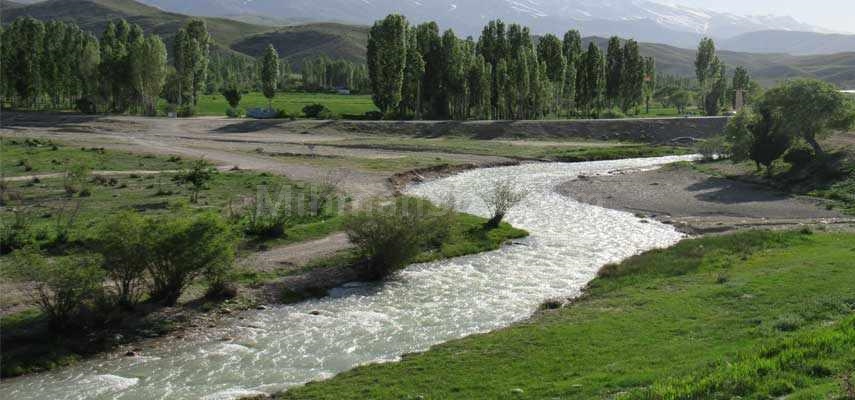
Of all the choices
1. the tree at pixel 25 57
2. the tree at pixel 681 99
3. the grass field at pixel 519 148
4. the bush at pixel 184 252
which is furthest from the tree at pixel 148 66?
the tree at pixel 681 99

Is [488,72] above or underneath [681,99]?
above

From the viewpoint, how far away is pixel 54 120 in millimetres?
95438

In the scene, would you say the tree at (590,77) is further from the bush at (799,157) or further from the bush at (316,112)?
the bush at (799,157)

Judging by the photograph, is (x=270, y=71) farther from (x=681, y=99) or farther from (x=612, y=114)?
(x=681, y=99)

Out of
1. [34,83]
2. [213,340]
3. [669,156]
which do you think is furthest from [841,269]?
[34,83]

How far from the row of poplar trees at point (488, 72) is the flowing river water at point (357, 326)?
231ft

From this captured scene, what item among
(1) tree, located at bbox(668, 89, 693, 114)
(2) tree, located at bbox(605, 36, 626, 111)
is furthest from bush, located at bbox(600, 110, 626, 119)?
(1) tree, located at bbox(668, 89, 693, 114)

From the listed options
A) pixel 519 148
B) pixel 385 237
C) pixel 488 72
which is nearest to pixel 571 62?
pixel 488 72

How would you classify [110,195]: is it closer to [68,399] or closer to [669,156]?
[68,399]

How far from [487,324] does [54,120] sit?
293 feet

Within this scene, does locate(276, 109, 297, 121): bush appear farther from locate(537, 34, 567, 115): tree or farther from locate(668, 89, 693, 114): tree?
locate(668, 89, 693, 114): tree

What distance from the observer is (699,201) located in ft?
173

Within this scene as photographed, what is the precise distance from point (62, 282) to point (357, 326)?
9337mm

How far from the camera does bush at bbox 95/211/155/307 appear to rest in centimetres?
2383
